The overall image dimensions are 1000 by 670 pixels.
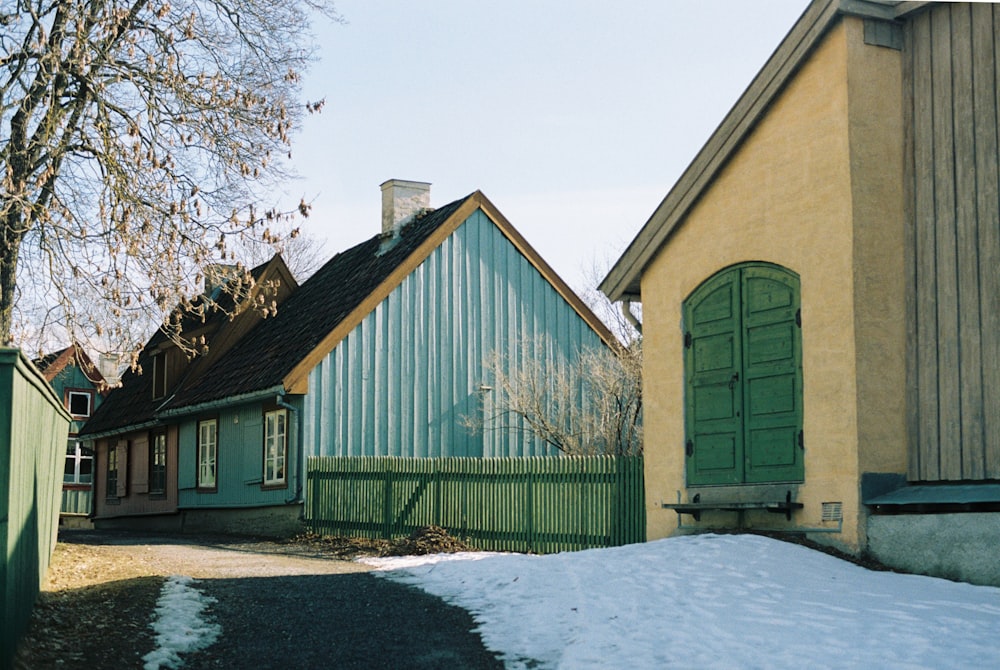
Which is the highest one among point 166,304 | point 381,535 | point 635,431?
point 166,304

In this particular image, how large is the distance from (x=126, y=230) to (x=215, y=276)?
1298 mm

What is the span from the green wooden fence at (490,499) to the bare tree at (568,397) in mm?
4251

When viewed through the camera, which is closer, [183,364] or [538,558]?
[538,558]

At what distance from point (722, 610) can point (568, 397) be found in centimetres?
1567

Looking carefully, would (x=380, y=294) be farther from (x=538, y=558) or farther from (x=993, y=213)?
(x=993, y=213)

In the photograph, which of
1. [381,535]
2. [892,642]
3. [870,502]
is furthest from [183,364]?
[892,642]

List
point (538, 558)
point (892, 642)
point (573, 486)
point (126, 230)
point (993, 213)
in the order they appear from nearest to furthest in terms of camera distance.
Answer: point (892, 642)
point (993, 213)
point (538, 558)
point (126, 230)
point (573, 486)

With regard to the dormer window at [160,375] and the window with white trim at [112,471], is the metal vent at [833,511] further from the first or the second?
the window with white trim at [112,471]

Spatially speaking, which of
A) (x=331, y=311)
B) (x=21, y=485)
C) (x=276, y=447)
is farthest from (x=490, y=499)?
(x=21, y=485)

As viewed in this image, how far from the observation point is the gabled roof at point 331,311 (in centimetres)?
2266

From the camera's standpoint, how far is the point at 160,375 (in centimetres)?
2988

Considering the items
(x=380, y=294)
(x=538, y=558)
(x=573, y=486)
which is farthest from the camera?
(x=380, y=294)

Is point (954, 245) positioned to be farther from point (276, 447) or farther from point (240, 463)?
point (240, 463)

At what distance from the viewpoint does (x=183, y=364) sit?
29.2 meters
